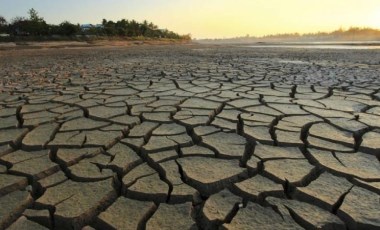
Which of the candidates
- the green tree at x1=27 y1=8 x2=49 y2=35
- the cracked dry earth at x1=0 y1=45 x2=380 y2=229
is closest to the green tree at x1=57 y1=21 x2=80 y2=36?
the green tree at x1=27 y1=8 x2=49 y2=35

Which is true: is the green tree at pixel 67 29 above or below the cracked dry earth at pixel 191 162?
below

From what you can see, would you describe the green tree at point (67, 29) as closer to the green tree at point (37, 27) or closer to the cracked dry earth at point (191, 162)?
the green tree at point (37, 27)

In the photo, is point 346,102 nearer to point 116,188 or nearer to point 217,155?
point 217,155

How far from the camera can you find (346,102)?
3232mm

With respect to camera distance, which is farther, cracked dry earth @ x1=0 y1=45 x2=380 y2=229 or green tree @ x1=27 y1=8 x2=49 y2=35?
green tree @ x1=27 y1=8 x2=49 y2=35

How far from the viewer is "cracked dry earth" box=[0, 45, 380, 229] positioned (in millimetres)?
1360

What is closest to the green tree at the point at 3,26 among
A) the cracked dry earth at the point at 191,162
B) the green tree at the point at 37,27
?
the green tree at the point at 37,27

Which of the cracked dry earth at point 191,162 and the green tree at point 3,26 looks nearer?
the cracked dry earth at point 191,162

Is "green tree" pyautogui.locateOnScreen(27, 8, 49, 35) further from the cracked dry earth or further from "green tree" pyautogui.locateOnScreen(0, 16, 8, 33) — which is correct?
the cracked dry earth

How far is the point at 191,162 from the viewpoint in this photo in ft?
6.04

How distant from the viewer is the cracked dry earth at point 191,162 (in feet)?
4.46

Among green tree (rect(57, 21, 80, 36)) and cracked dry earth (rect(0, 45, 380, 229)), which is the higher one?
cracked dry earth (rect(0, 45, 380, 229))

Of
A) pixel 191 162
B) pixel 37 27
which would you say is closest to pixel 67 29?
pixel 37 27

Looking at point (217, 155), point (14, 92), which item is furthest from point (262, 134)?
point (14, 92)
